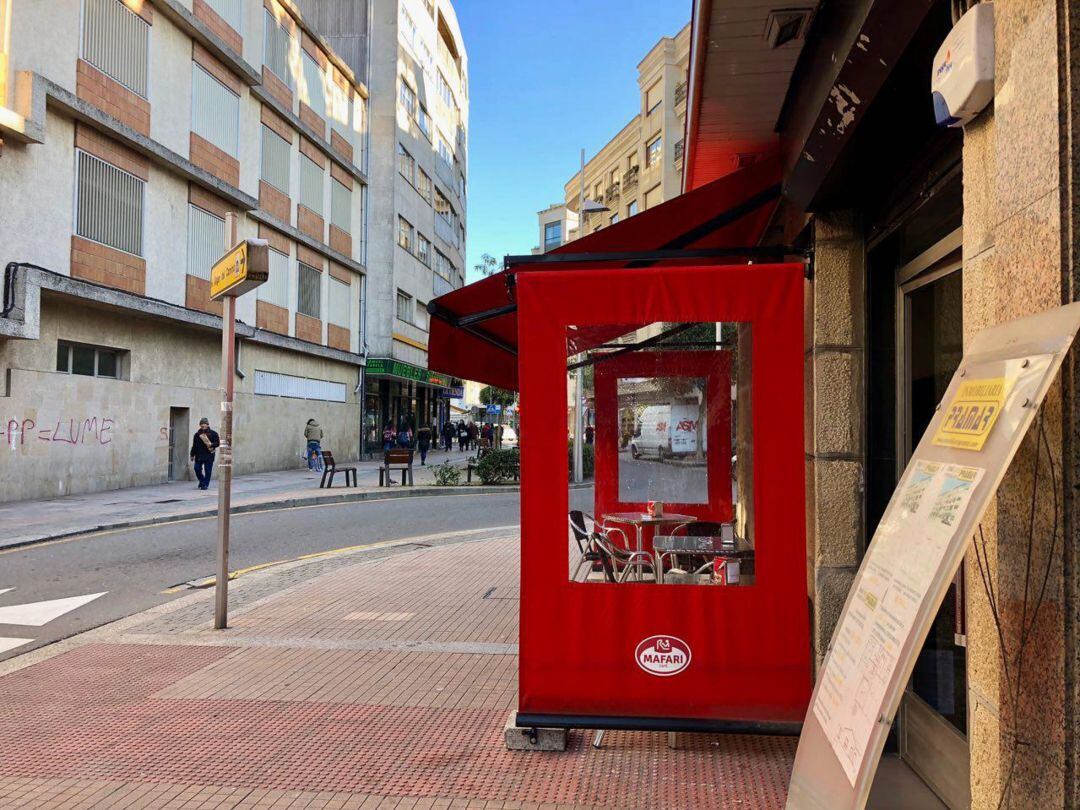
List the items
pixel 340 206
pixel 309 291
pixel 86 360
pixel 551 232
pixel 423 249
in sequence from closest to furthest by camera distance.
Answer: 1. pixel 86 360
2. pixel 309 291
3. pixel 340 206
4. pixel 423 249
5. pixel 551 232

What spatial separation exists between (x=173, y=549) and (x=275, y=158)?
18154 mm

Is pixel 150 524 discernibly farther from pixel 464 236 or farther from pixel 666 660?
pixel 464 236

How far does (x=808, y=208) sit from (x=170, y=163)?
19.1m

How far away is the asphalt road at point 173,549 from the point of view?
734cm

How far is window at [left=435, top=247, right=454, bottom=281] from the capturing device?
140ft

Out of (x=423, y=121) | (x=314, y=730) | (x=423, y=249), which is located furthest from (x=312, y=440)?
(x=314, y=730)

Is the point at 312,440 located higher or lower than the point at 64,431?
lower

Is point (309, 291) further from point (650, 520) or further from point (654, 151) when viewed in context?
point (650, 520)

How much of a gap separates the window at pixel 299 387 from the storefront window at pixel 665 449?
2038 cm

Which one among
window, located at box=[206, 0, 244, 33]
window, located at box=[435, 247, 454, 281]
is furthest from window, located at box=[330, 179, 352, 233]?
window, located at box=[435, 247, 454, 281]

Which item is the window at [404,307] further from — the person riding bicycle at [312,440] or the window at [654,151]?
the window at [654,151]

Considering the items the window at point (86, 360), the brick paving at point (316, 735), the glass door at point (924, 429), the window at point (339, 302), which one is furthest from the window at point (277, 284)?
the glass door at point (924, 429)

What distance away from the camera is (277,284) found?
25672 mm

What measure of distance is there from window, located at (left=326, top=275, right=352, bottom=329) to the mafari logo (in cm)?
2744
